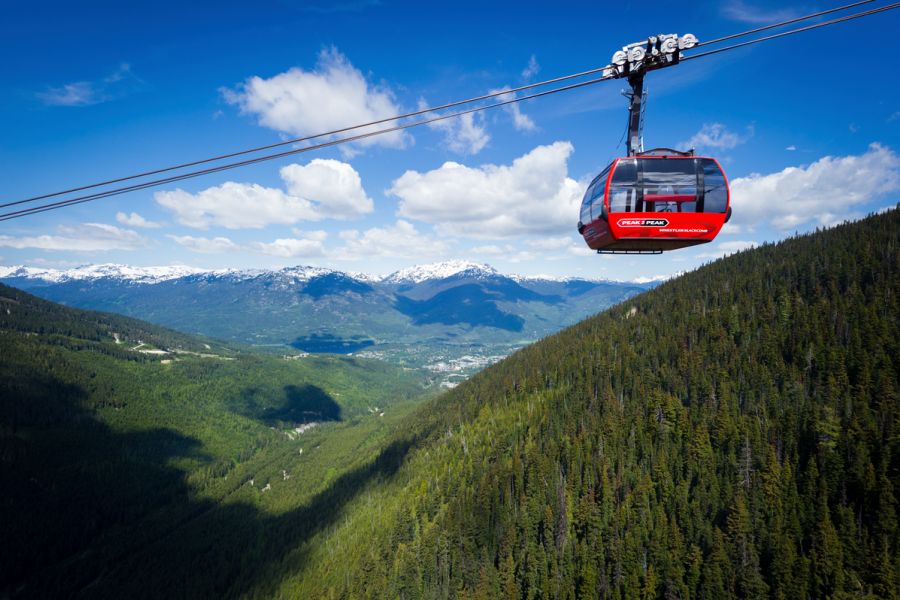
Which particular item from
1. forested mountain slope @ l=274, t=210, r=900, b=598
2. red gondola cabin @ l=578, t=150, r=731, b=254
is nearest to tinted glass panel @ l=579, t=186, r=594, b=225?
red gondola cabin @ l=578, t=150, r=731, b=254

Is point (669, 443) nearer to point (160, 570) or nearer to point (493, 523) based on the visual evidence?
point (493, 523)

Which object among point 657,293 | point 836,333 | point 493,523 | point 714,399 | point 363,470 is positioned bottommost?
point 363,470

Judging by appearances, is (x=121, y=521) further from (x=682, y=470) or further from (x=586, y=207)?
(x=586, y=207)

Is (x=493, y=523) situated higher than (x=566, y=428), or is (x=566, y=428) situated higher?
(x=566, y=428)

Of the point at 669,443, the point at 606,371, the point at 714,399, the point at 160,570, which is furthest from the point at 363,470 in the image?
the point at 714,399

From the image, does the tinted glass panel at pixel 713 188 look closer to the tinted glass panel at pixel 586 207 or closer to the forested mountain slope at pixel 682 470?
the tinted glass panel at pixel 586 207

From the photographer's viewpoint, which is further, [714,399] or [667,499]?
[714,399]

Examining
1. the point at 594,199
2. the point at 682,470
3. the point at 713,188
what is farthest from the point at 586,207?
the point at 682,470
